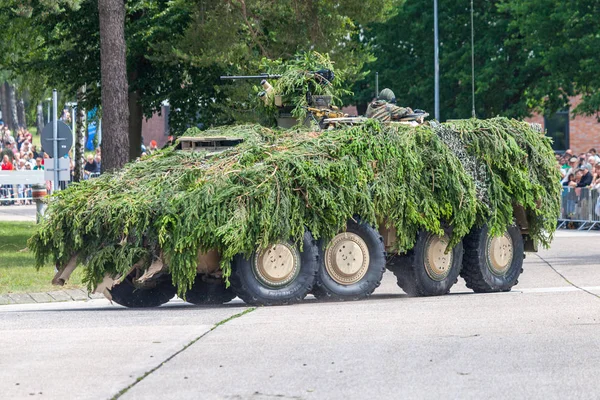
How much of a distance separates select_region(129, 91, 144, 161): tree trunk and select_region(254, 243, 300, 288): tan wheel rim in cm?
1597

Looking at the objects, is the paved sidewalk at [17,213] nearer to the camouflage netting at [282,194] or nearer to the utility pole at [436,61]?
the utility pole at [436,61]

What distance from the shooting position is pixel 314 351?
1005 centimetres

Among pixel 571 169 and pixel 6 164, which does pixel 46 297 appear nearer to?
pixel 571 169

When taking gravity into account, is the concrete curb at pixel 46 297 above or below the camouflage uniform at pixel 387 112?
below

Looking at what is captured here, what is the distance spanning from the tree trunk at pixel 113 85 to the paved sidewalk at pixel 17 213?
46.0ft

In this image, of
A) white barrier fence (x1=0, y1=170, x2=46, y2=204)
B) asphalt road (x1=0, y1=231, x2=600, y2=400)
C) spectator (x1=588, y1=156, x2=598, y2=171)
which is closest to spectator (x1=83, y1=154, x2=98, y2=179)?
white barrier fence (x1=0, y1=170, x2=46, y2=204)

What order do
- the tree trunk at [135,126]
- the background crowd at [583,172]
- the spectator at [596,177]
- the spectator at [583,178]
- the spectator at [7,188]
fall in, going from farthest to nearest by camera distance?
the spectator at [7,188] < the spectator at [583,178] < the background crowd at [583,172] < the spectator at [596,177] < the tree trunk at [135,126]


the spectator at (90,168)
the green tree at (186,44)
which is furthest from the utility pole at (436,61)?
the green tree at (186,44)

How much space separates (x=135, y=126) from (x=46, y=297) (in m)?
14.0

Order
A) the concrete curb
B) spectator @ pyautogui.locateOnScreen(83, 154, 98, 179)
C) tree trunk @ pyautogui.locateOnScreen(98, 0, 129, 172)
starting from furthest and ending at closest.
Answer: spectator @ pyautogui.locateOnScreen(83, 154, 98, 179) → tree trunk @ pyautogui.locateOnScreen(98, 0, 129, 172) → the concrete curb

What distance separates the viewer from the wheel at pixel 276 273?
1416 centimetres

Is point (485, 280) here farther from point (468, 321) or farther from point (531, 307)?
point (468, 321)

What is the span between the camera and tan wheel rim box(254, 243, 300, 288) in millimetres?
14242

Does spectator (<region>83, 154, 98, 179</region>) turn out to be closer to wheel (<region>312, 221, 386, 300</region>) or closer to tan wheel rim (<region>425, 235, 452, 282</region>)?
tan wheel rim (<region>425, 235, 452, 282</region>)
